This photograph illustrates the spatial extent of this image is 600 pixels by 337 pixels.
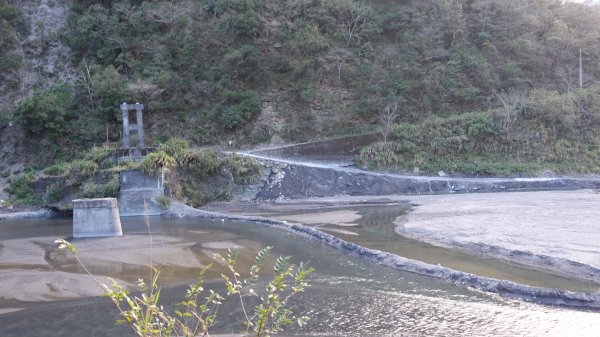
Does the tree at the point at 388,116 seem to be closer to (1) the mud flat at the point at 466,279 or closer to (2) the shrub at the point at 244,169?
(2) the shrub at the point at 244,169

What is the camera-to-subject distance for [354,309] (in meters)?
11.2

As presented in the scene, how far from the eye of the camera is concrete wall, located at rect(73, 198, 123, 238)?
21375 mm

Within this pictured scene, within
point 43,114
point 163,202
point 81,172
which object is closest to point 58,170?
point 81,172

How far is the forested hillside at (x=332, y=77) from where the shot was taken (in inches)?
1577

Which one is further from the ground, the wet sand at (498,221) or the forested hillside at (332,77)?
the forested hillside at (332,77)

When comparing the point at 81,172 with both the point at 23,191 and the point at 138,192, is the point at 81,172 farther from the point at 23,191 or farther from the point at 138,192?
the point at 138,192

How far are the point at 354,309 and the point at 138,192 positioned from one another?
73.5 ft

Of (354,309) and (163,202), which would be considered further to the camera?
(163,202)

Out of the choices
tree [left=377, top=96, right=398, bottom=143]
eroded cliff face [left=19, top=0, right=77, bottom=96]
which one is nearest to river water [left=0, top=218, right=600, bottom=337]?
tree [left=377, top=96, right=398, bottom=143]

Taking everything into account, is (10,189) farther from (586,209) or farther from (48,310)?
(586,209)

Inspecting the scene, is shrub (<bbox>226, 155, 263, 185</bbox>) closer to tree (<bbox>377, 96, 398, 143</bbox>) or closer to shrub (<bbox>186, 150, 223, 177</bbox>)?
shrub (<bbox>186, 150, 223, 177</bbox>)

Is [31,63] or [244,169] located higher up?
[31,63]

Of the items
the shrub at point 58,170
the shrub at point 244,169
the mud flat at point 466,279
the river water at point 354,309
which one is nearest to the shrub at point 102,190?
the shrub at point 58,170

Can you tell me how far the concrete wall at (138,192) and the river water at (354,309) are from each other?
1268 centimetres
